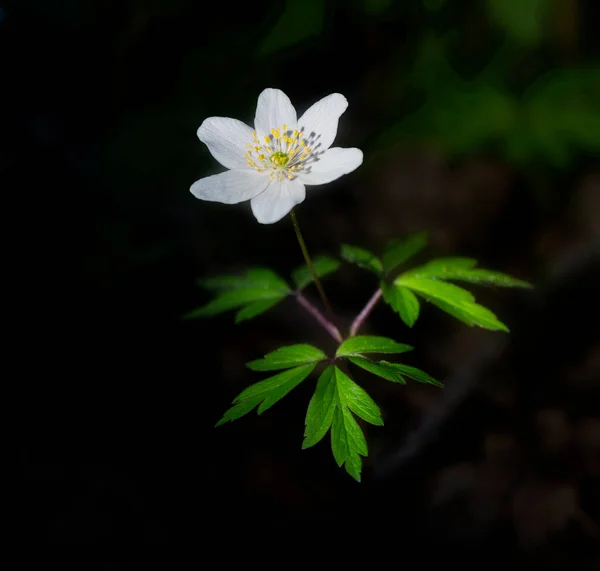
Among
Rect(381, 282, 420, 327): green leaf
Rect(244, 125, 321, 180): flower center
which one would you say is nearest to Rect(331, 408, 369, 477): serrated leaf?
Rect(381, 282, 420, 327): green leaf

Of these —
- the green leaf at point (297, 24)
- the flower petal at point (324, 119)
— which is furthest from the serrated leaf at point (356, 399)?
the green leaf at point (297, 24)

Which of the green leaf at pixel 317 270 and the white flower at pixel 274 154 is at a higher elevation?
the white flower at pixel 274 154

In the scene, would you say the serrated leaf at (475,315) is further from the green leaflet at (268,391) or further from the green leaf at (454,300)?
the green leaflet at (268,391)

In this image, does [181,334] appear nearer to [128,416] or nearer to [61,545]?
[128,416]

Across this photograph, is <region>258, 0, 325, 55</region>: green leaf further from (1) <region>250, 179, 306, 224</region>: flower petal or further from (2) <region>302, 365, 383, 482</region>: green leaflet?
(2) <region>302, 365, 383, 482</region>: green leaflet

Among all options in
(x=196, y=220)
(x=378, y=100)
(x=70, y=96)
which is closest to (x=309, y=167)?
(x=196, y=220)

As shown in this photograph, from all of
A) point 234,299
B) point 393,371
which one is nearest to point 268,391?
point 393,371

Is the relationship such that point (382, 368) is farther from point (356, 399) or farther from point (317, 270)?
point (317, 270)
